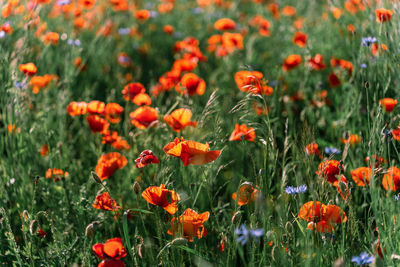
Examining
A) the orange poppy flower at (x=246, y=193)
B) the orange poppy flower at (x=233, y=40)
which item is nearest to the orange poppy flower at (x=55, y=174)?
the orange poppy flower at (x=246, y=193)

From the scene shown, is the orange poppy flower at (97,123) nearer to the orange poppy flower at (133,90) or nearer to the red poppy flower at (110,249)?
the orange poppy flower at (133,90)

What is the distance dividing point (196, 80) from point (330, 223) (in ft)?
3.46

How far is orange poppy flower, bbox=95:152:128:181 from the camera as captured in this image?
169cm

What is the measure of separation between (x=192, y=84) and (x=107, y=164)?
63 cm

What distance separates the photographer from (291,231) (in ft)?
4.59

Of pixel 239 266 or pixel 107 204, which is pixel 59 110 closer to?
pixel 107 204

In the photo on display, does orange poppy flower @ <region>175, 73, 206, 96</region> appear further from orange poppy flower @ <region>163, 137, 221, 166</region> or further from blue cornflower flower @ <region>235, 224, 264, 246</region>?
blue cornflower flower @ <region>235, 224, 264, 246</region>

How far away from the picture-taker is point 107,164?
170 centimetres

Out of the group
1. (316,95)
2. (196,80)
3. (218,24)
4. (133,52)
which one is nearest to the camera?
(196,80)

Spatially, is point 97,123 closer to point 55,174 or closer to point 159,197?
point 55,174

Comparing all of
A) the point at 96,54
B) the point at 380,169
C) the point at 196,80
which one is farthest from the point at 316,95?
the point at 96,54

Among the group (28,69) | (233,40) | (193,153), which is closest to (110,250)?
(193,153)

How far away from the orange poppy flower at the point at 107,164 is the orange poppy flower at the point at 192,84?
A: 52 centimetres

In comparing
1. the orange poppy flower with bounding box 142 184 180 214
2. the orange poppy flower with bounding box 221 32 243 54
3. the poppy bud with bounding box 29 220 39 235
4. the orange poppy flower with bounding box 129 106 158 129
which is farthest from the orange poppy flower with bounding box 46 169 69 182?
the orange poppy flower with bounding box 221 32 243 54
